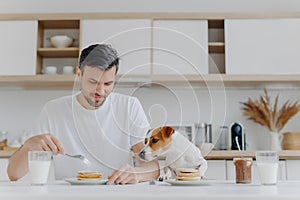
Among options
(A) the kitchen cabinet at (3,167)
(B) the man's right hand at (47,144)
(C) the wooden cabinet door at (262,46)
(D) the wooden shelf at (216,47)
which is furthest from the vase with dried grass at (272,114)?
(B) the man's right hand at (47,144)

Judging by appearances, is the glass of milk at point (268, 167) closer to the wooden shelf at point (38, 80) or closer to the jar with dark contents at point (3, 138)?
the wooden shelf at point (38, 80)

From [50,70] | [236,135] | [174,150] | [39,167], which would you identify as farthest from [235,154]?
[39,167]

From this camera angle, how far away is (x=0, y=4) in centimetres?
375

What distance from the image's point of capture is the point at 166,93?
11.8 ft

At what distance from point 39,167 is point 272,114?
2.45 meters

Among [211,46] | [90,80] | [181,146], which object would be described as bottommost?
[181,146]

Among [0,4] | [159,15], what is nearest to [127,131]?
[159,15]

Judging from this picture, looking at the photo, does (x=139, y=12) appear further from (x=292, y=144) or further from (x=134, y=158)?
(x=134, y=158)

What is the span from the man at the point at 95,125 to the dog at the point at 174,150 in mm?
223

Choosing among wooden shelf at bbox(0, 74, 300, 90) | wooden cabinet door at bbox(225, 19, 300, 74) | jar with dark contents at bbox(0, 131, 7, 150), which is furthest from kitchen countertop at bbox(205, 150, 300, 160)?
jar with dark contents at bbox(0, 131, 7, 150)

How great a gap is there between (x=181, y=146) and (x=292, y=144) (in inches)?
81.4

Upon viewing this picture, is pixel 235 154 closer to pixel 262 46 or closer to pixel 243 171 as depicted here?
pixel 262 46

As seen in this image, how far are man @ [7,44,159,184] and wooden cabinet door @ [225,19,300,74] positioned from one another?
4.96ft

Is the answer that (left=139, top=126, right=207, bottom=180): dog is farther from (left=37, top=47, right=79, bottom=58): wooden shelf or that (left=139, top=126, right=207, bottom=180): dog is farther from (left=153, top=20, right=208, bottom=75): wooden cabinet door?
(left=37, top=47, right=79, bottom=58): wooden shelf
